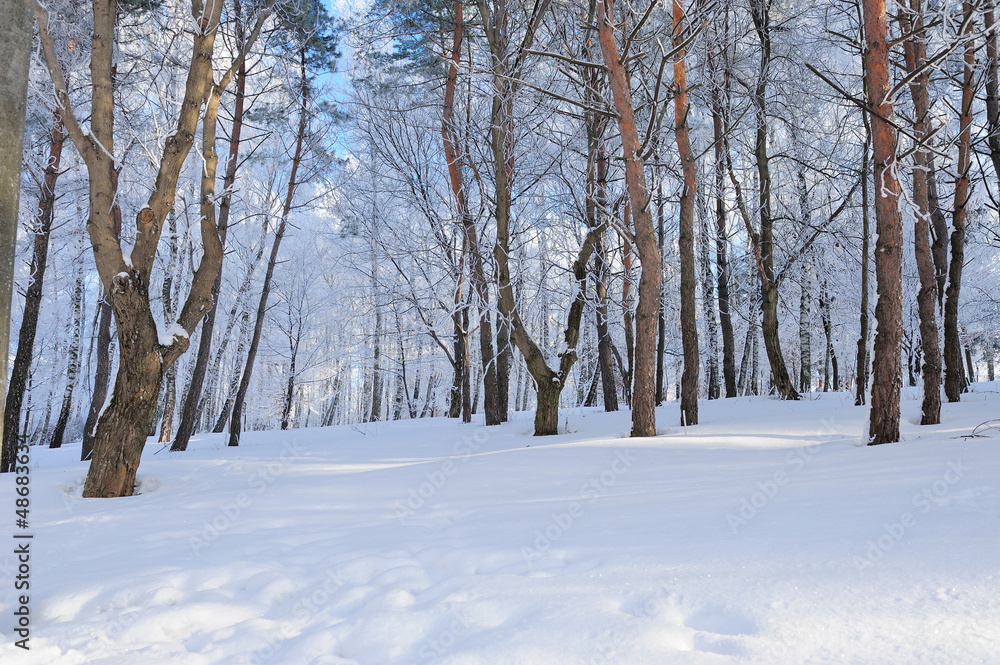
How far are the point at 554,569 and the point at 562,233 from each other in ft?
40.6

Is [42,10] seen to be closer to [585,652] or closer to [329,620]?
[329,620]

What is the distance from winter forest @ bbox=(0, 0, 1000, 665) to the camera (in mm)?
2398

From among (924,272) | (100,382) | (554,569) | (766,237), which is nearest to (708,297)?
(766,237)

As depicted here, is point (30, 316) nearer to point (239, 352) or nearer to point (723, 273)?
point (239, 352)

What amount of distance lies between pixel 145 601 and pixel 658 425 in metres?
7.09

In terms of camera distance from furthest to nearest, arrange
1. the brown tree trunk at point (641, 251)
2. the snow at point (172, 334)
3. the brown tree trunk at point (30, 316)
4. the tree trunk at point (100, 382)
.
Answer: the tree trunk at point (100, 382) < the brown tree trunk at point (30, 316) < the brown tree trunk at point (641, 251) < the snow at point (172, 334)

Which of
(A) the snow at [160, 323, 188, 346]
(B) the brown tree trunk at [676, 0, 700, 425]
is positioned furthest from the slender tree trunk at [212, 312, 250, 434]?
(B) the brown tree trunk at [676, 0, 700, 425]

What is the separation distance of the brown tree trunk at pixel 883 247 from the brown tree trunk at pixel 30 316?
34.9ft

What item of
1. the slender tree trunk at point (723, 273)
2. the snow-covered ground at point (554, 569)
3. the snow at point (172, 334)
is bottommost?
the snow-covered ground at point (554, 569)

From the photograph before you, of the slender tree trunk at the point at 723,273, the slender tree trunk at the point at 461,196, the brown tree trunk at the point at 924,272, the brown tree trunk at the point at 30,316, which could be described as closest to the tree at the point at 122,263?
the brown tree trunk at the point at 30,316

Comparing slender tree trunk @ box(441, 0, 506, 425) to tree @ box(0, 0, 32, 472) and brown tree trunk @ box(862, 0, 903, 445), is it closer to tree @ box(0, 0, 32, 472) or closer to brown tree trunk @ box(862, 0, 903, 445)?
brown tree trunk @ box(862, 0, 903, 445)

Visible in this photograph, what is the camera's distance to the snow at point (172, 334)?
5.23m

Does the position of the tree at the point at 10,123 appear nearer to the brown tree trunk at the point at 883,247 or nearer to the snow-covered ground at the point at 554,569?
the snow-covered ground at the point at 554,569

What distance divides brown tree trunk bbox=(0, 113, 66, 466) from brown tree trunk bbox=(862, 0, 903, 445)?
34.9 ft
